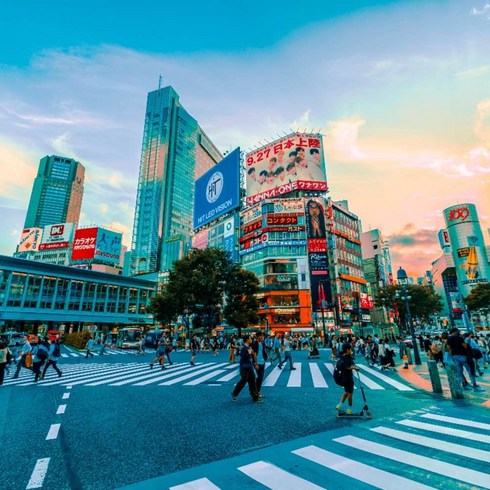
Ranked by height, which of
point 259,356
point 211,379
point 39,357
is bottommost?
point 211,379

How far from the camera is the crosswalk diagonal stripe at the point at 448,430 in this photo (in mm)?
5203

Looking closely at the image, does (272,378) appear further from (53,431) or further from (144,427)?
(53,431)

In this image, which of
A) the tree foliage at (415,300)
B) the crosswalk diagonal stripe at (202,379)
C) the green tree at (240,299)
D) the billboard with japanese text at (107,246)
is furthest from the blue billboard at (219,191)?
the crosswalk diagonal stripe at (202,379)

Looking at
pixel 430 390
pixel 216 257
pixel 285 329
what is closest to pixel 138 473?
pixel 430 390

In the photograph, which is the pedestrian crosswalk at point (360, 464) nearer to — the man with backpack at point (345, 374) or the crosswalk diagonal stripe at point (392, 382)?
the man with backpack at point (345, 374)

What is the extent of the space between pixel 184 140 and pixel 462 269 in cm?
12206

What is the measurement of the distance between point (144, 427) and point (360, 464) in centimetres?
426

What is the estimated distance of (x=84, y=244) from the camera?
239 feet

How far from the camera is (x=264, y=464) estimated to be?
4.34 m

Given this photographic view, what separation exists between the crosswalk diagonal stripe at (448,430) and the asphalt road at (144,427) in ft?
2.09

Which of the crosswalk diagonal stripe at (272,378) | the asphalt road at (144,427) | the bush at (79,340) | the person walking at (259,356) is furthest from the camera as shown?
the bush at (79,340)

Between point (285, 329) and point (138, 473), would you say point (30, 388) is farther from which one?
point (285, 329)

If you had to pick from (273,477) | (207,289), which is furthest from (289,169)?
(273,477)

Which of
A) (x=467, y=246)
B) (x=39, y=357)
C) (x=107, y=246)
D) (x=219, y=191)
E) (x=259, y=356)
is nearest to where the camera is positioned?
(x=259, y=356)
